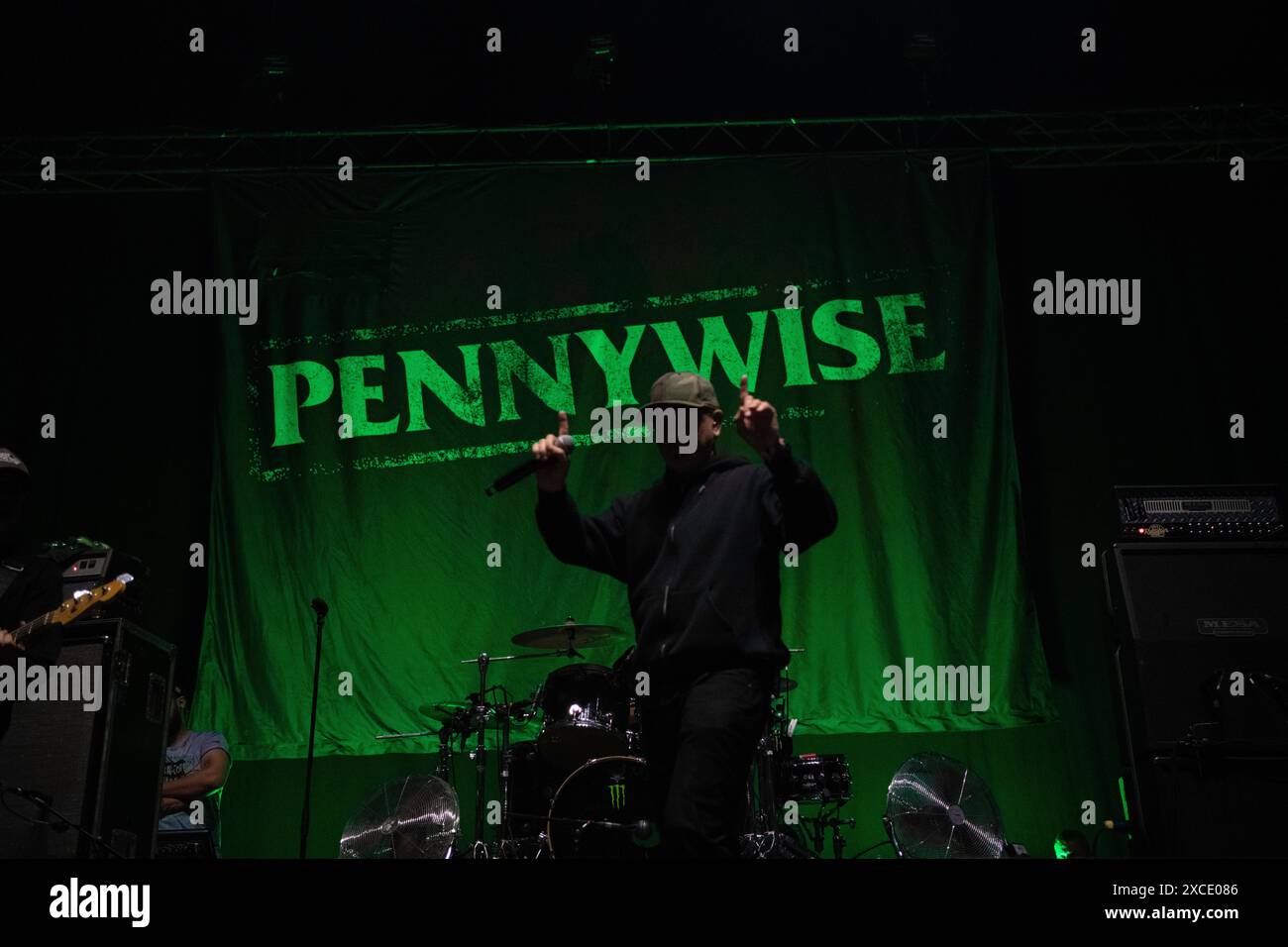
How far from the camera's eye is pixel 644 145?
8297 mm

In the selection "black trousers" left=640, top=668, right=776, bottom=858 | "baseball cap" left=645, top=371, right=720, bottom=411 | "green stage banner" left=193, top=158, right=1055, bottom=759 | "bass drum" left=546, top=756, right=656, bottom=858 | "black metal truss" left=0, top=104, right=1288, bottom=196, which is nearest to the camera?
"black trousers" left=640, top=668, right=776, bottom=858

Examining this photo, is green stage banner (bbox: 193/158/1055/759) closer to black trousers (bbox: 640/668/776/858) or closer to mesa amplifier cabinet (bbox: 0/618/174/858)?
mesa amplifier cabinet (bbox: 0/618/174/858)

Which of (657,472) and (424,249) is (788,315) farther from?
(424,249)

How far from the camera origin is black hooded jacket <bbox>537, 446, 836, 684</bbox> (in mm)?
3389

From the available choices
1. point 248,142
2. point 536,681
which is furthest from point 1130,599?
point 248,142

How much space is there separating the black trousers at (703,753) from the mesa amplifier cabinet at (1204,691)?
254 cm

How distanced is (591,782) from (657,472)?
2347mm

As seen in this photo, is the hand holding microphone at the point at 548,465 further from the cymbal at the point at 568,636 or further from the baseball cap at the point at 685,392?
the cymbal at the point at 568,636

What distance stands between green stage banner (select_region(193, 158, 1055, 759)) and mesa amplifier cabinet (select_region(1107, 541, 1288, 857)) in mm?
1859

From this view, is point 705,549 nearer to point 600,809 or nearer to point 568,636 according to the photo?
point 600,809

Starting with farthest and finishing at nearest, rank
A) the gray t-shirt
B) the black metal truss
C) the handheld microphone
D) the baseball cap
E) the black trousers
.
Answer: the black metal truss
the gray t-shirt
the baseball cap
the handheld microphone
the black trousers

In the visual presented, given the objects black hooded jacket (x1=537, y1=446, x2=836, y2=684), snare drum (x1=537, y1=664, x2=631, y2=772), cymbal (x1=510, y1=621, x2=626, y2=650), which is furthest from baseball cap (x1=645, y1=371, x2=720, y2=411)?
cymbal (x1=510, y1=621, x2=626, y2=650)
